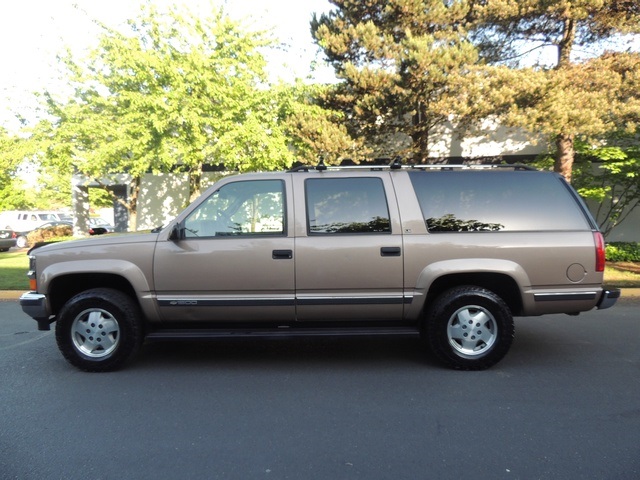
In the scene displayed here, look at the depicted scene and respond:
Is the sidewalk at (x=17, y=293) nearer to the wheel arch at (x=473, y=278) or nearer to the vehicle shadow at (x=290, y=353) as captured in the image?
the vehicle shadow at (x=290, y=353)

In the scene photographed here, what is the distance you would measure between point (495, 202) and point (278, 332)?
251cm

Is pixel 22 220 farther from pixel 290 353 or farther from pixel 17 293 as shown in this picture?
pixel 290 353

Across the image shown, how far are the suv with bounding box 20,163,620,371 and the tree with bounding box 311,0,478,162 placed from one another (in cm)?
731

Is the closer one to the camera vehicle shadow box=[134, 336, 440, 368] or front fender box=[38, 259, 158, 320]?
front fender box=[38, 259, 158, 320]

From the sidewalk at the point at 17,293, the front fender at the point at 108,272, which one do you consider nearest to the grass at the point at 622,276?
the sidewalk at the point at 17,293

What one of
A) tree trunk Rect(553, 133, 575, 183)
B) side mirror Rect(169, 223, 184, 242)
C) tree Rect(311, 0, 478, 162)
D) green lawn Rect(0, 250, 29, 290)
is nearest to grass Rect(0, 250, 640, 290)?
green lawn Rect(0, 250, 29, 290)

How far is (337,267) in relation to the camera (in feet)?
14.7

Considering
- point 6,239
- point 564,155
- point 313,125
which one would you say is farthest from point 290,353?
point 6,239

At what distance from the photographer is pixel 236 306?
4535 millimetres

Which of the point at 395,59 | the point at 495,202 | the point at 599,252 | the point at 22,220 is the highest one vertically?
the point at 395,59

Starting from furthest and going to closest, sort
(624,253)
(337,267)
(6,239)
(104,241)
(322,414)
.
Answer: (6,239)
(624,253)
(104,241)
(337,267)
(322,414)

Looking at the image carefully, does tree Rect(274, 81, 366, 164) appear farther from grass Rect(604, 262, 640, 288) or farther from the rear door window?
the rear door window

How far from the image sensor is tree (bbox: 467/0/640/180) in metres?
10.2

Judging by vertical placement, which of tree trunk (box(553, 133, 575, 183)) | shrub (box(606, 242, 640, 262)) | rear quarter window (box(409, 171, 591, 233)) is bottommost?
shrub (box(606, 242, 640, 262))
